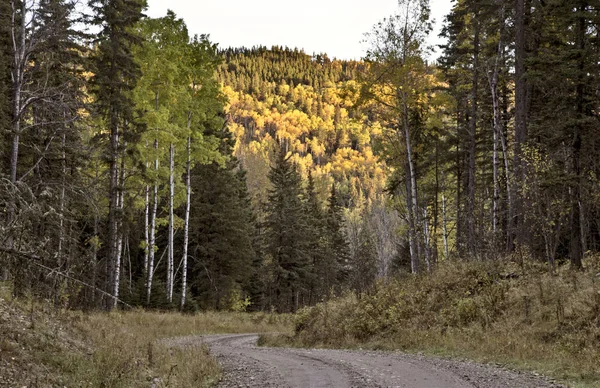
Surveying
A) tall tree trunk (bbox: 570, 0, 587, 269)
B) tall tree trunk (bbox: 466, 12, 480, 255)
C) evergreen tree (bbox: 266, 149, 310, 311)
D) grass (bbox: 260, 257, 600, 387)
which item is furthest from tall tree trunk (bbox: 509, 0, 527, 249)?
evergreen tree (bbox: 266, 149, 310, 311)

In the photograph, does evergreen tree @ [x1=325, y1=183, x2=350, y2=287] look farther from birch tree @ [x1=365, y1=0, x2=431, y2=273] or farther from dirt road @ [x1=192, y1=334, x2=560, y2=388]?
dirt road @ [x1=192, y1=334, x2=560, y2=388]

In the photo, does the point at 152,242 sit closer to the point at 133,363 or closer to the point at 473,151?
the point at 133,363

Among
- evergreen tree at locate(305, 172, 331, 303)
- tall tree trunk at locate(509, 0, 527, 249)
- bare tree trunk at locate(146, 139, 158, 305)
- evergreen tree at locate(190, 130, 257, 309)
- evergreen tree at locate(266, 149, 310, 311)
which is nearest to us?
tall tree trunk at locate(509, 0, 527, 249)

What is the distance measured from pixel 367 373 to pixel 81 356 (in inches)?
217

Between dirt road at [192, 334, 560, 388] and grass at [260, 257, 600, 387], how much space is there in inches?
44.0

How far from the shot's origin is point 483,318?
14.5m

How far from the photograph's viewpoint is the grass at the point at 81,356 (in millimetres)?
8109

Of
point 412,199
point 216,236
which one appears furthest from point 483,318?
point 216,236

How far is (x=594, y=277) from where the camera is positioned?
1359cm

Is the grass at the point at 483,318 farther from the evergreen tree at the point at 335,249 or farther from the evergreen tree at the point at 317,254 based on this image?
the evergreen tree at the point at 335,249

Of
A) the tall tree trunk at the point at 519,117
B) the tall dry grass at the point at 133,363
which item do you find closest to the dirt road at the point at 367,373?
the tall dry grass at the point at 133,363

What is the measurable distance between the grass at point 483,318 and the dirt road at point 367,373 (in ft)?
3.66

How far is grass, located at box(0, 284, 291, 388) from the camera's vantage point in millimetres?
8109

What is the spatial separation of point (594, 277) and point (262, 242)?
39.3 metres
